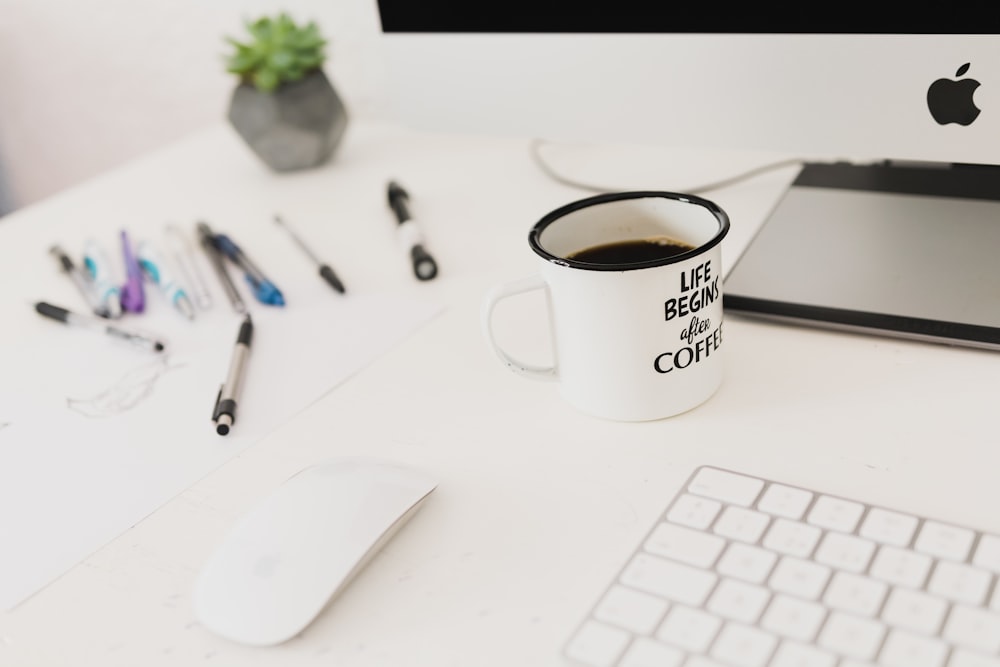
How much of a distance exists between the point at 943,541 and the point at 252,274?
1.63ft

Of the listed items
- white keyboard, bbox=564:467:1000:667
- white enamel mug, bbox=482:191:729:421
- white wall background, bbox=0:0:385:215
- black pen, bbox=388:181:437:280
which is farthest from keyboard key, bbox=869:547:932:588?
white wall background, bbox=0:0:385:215

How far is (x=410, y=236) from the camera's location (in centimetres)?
69

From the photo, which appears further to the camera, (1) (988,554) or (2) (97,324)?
(2) (97,324)

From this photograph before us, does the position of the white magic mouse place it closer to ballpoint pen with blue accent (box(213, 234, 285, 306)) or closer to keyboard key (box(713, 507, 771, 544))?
keyboard key (box(713, 507, 771, 544))

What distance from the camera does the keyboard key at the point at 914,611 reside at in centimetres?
32

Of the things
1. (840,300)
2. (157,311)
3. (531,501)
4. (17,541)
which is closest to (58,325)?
(157,311)

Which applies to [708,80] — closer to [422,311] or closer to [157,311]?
[422,311]

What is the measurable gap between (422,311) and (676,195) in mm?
200

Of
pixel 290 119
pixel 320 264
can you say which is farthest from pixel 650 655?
pixel 290 119

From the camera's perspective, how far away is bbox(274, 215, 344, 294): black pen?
25.7 inches

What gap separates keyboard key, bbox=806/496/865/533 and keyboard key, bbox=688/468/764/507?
2 cm

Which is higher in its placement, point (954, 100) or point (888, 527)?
point (954, 100)

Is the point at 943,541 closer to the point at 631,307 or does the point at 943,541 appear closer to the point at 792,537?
the point at 792,537

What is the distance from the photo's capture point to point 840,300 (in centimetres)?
52
